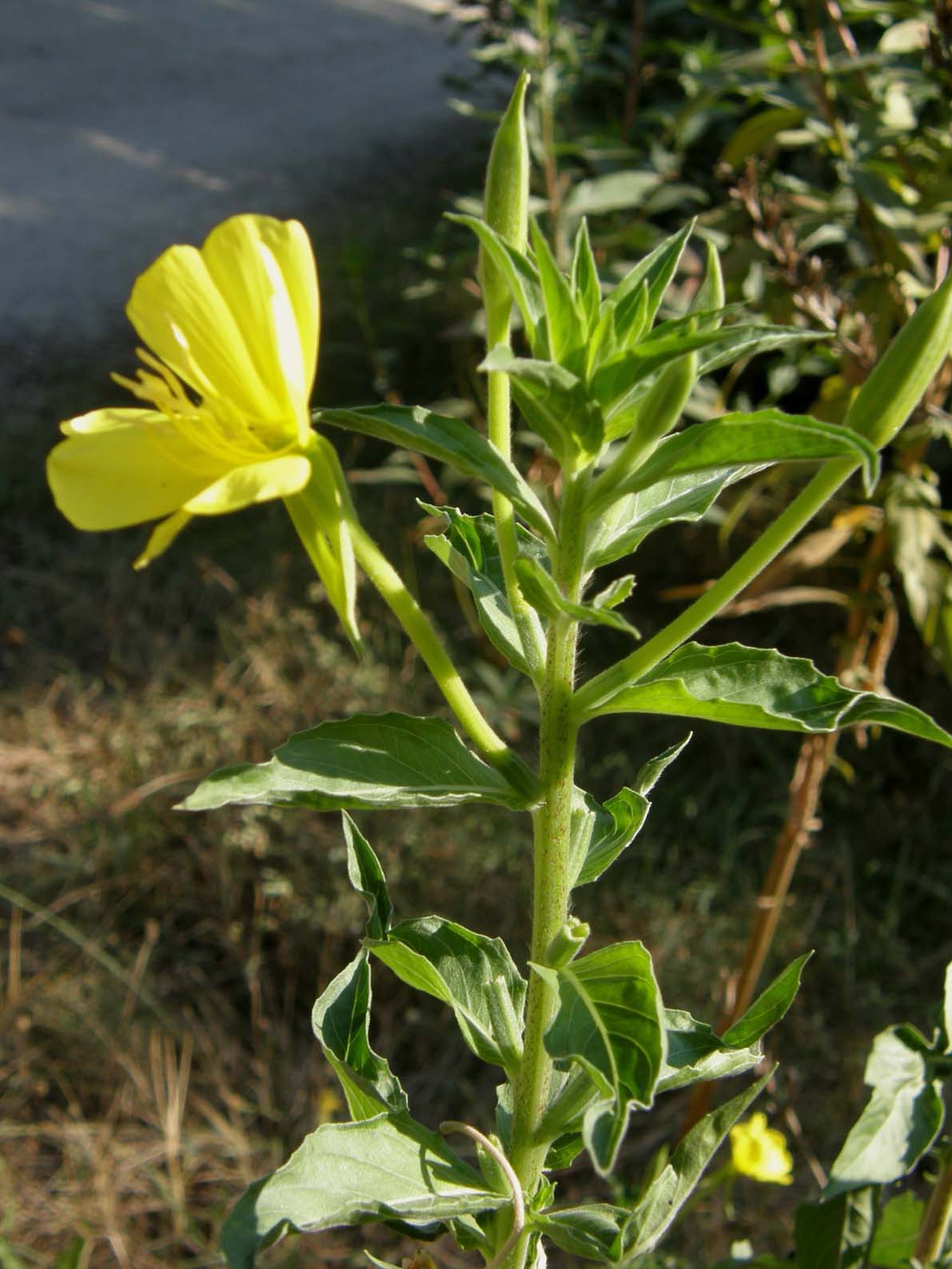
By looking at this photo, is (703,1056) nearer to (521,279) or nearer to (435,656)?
(435,656)

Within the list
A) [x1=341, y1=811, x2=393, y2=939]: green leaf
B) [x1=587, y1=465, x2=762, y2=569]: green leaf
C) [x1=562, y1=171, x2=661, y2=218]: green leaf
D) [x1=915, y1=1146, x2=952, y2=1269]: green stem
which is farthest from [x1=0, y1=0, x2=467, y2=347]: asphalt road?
[x1=915, y1=1146, x2=952, y2=1269]: green stem

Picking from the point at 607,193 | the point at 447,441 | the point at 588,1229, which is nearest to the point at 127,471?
the point at 447,441

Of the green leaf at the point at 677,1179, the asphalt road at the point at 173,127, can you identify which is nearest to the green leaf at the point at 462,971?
the green leaf at the point at 677,1179

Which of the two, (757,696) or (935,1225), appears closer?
(757,696)

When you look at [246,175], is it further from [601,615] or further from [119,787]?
[601,615]

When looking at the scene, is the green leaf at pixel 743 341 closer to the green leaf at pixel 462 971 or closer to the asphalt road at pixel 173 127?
the green leaf at pixel 462 971
